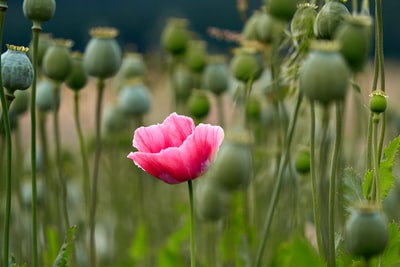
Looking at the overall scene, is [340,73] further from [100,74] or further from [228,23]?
[228,23]

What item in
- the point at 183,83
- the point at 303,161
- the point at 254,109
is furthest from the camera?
the point at 183,83

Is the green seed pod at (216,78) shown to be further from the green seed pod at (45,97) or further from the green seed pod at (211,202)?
the green seed pod at (211,202)

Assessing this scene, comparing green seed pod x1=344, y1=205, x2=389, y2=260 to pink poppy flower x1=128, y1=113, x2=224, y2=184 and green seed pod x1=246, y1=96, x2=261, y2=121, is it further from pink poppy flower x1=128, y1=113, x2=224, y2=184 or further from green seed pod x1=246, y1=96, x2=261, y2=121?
green seed pod x1=246, y1=96, x2=261, y2=121

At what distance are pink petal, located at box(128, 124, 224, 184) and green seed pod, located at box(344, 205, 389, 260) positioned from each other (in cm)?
23

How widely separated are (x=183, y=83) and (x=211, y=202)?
2.41 ft

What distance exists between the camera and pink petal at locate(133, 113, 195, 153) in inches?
36.5

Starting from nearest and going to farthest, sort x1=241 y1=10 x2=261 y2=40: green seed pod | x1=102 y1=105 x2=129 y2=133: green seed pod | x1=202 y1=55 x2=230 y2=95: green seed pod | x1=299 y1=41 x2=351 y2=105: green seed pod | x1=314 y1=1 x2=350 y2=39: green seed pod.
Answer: x1=299 y1=41 x2=351 y2=105: green seed pod < x1=314 y1=1 x2=350 y2=39: green seed pod < x1=241 y1=10 x2=261 y2=40: green seed pod < x1=202 y1=55 x2=230 y2=95: green seed pod < x1=102 y1=105 x2=129 y2=133: green seed pod

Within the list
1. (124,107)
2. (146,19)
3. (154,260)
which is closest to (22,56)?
(124,107)

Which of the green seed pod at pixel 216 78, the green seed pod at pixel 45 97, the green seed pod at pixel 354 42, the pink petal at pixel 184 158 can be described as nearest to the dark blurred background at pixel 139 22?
the green seed pod at pixel 216 78

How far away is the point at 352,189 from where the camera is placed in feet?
3.19

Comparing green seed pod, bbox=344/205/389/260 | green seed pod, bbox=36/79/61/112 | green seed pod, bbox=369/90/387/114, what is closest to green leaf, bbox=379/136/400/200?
green seed pod, bbox=369/90/387/114

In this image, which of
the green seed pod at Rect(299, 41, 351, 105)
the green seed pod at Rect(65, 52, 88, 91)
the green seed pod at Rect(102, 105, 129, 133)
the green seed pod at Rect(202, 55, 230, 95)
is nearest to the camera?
the green seed pod at Rect(299, 41, 351, 105)

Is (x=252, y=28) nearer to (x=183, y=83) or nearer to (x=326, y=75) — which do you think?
(x=183, y=83)

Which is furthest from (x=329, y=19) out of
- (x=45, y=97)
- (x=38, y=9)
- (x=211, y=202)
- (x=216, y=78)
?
(x=216, y=78)
